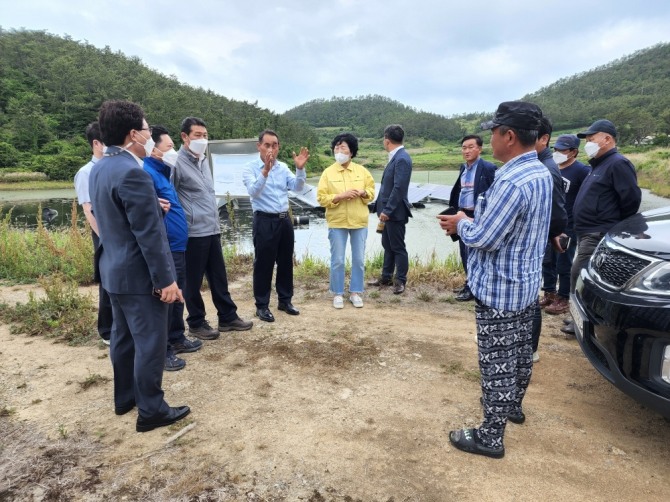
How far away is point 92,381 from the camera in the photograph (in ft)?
8.79

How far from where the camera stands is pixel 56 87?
3556 centimetres

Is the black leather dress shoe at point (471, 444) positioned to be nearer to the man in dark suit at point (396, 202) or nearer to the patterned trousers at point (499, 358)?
the patterned trousers at point (499, 358)

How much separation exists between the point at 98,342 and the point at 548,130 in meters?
3.82

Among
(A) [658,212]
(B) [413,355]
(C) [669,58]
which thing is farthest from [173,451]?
(C) [669,58]

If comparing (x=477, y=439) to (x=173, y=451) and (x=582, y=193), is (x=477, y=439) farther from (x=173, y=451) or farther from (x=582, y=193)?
(x=582, y=193)

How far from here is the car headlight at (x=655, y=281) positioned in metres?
1.70

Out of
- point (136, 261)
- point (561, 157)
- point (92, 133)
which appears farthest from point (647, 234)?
point (92, 133)

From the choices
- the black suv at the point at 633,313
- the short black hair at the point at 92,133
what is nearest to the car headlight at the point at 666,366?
the black suv at the point at 633,313

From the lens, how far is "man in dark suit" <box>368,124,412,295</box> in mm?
4340

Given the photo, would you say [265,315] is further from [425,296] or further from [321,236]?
[321,236]

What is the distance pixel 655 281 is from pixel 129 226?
2492 millimetres

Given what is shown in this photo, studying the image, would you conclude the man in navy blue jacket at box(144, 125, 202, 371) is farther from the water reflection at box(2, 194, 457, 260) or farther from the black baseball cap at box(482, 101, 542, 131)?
the water reflection at box(2, 194, 457, 260)

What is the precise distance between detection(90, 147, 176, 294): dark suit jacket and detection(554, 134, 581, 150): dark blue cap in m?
3.82

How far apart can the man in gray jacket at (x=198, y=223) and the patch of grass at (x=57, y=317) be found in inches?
38.5
